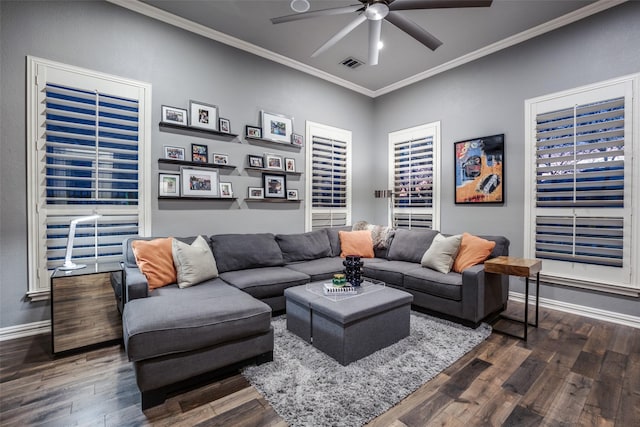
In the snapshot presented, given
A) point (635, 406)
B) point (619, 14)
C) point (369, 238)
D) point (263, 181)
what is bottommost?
point (635, 406)

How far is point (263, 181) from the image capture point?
4.07 metres

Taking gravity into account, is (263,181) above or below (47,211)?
above

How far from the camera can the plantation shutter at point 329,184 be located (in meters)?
4.68

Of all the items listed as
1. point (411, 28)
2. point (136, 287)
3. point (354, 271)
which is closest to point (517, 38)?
point (411, 28)

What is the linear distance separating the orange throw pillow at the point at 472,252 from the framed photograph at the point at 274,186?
2.41 meters

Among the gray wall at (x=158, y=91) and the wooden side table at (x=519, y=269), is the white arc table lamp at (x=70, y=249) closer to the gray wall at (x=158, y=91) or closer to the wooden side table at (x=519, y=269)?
the gray wall at (x=158, y=91)

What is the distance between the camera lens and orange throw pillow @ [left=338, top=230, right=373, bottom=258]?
13.8ft

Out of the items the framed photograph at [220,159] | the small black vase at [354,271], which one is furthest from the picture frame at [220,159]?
the small black vase at [354,271]

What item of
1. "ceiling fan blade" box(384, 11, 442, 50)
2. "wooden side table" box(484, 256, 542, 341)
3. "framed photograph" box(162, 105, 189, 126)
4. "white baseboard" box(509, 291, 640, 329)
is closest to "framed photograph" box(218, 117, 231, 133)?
"framed photograph" box(162, 105, 189, 126)

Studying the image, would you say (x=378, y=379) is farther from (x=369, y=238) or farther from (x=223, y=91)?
(x=223, y=91)

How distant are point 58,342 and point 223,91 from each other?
3.06 metres

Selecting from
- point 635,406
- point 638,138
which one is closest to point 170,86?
point 635,406

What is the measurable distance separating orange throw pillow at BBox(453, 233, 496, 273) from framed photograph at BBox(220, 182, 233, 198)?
110 inches

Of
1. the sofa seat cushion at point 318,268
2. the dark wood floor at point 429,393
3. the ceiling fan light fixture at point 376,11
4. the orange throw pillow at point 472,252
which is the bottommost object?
the dark wood floor at point 429,393
